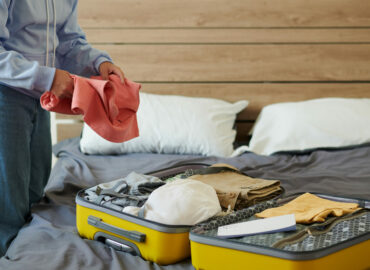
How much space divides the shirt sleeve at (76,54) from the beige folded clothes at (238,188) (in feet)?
Answer: 1.72

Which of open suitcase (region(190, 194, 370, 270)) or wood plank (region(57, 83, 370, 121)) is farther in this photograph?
wood plank (region(57, 83, 370, 121))

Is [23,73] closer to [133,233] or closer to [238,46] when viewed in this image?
[133,233]

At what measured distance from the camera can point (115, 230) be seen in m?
1.10

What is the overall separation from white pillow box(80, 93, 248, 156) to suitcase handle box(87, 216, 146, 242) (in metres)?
1.06

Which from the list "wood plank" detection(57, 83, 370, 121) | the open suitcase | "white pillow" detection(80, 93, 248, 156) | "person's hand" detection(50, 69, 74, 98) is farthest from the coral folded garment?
"wood plank" detection(57, 83, 370, 121)

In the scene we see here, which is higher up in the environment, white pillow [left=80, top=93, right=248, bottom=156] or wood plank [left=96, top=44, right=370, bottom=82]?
wood plank [left=96, top=44, right=370, bottom=82]

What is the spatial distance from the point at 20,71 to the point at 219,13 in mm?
1624

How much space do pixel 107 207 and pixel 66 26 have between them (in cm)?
69

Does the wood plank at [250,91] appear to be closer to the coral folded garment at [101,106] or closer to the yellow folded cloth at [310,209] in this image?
the coral folded garment at [101,106]

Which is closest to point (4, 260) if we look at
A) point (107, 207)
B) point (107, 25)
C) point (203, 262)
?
point (107, 207)

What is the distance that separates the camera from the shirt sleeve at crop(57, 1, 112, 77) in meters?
1.57

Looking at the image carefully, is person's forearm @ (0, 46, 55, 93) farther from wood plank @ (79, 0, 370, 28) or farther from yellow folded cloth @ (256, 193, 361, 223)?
wood plank @ (79, 0, 370, 28)

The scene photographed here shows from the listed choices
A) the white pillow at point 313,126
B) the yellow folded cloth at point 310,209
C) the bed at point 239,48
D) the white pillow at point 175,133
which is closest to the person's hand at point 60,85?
the yellow folded cloth at point 310,209

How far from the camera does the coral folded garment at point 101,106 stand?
1202 mm
